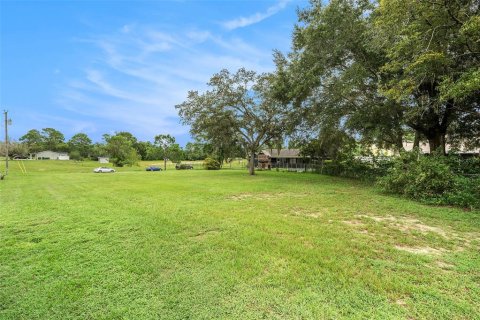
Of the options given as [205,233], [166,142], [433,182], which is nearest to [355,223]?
[205,233]

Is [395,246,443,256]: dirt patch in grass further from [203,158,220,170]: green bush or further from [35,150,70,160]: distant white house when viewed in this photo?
[35,150,70,160]: distant white house

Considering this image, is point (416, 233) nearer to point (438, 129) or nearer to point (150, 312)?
point (150, 312)

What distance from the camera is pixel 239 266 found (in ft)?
10.6

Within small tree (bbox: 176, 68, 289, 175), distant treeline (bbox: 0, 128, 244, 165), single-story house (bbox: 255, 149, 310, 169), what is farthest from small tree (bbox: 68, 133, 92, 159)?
small tree (bbox: 176, 68, 289, 175)

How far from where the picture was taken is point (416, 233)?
4730 millimetres

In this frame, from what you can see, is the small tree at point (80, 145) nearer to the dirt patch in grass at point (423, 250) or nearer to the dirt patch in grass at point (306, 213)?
the dirt patch in grass at point (306, 213)

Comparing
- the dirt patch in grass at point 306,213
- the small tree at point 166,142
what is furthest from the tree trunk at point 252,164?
the small tree at point 166,142

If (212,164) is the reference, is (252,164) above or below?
above

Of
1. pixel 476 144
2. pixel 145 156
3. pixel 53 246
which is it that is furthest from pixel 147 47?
pixel 145 156

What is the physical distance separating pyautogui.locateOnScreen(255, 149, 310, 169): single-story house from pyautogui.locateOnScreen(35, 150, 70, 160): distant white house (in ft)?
193

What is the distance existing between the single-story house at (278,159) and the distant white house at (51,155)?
58.7 metres

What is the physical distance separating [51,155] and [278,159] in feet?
222

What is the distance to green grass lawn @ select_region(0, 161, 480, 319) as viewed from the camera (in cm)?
240

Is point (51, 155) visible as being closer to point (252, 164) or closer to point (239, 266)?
point (252, 164)
